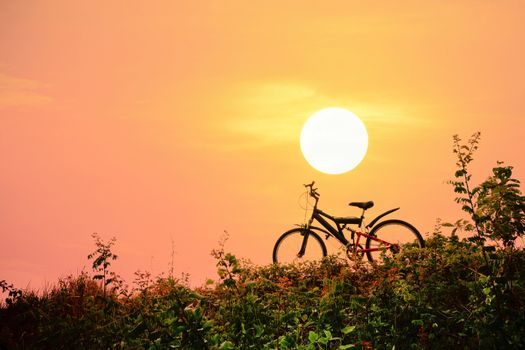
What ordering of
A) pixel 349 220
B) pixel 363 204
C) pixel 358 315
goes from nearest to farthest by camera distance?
pixel 358 315
pixel 363 204
pixel 349 220

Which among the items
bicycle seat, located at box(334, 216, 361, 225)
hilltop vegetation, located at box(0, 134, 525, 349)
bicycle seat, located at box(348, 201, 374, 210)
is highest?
bicycle seat, located at box(348, 201, 374, 210)

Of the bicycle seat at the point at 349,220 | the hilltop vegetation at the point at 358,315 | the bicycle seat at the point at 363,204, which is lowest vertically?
the hilltop vegetation at the point at 358,315

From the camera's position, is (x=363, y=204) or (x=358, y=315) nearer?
(x=358, y=315)

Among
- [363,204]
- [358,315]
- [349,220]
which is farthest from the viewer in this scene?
[349,220]

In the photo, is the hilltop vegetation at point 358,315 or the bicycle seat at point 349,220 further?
the bicycle seat at point 349,220

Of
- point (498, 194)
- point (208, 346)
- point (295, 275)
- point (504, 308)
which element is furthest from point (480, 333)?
point (295, 275)

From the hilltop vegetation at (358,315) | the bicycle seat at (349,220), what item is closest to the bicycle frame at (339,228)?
the bicycle seat at (349,220)

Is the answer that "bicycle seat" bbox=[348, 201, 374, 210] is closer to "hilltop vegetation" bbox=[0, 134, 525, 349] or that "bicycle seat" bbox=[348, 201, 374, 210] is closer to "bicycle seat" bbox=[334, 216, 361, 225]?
"bicycle seat" bbox=[334, 216, 361, 225]

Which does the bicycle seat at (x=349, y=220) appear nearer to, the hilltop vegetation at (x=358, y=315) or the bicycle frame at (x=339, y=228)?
Answer: the bicycle frame at (x=339, y=228)

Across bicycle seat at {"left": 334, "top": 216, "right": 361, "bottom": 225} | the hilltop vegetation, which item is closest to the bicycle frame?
bicycle seat at {"left": 334, "top": 216, "right": 361, "bottom": 225}

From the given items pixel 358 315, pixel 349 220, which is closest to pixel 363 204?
pixel 349 220

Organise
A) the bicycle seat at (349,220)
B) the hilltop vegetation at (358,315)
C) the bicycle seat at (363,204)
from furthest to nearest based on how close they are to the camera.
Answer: the bicycle seat at (349,220), the bicycle seat at (363,204), the hilltop vegetation at (358,315)

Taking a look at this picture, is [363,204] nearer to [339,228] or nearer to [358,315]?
[339,228]

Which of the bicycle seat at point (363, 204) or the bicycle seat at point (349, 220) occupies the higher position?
the bicycle seat at point (363, 204)
